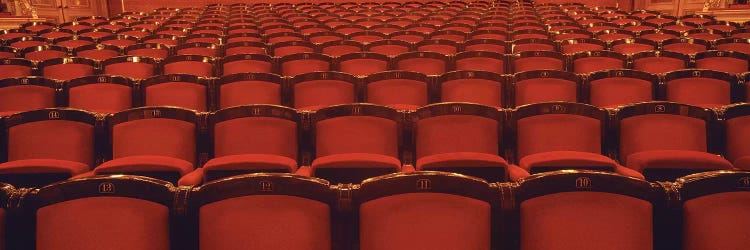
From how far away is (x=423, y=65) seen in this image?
411 cm

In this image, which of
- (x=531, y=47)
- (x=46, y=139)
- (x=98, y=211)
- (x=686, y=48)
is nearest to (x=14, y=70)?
(x=46, y=139)

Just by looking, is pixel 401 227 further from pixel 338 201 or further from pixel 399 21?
pixel 399 21

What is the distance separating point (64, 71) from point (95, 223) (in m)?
2.79

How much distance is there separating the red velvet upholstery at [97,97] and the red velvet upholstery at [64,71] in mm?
830

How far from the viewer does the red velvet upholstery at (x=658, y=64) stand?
395cm

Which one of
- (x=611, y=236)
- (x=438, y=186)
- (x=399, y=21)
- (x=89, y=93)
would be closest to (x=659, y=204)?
(x=611, y=236)

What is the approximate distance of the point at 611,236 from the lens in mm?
1578

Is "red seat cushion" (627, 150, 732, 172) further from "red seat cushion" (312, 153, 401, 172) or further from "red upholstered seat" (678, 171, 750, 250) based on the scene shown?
"red seat cushion" (312, 153, 401, 172)

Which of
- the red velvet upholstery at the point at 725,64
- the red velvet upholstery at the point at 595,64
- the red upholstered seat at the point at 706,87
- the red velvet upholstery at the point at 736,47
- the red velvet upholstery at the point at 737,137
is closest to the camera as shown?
the red velvet upholstery at the point at 737,137

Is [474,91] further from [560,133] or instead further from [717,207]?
[717,207]

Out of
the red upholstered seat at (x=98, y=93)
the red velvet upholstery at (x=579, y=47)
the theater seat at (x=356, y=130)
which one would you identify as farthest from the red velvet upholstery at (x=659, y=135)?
the red upholstered seat at (x=98, y=93)

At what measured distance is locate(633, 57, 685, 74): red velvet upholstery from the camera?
12.9 ft

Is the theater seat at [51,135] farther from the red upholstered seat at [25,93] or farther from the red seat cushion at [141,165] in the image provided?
the red upholstered seat at [25,93]

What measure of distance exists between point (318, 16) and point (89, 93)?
5.35m
